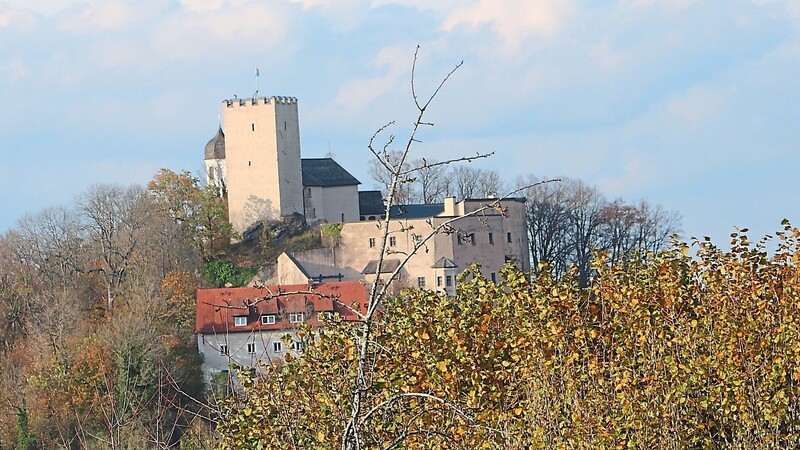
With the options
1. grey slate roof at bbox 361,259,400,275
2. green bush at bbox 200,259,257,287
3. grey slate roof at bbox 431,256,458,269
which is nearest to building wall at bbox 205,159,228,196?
green bush at bbox 200,259,257,287

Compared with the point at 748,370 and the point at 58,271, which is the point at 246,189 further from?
the point at 748,370

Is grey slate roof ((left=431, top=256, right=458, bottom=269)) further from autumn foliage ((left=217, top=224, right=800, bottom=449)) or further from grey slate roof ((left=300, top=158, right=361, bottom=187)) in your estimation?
autumn foliage ((left=217, top=224, right=800, bottom=449))

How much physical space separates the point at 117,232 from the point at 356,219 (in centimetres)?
874

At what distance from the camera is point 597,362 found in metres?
12.5

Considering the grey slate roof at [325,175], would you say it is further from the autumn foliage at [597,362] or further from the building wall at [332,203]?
Result: the autumn foliage at [597,362]

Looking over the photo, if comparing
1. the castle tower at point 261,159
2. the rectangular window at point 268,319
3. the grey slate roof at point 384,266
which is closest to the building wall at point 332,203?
the castle tower at point 261,159

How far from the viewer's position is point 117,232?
48.7 m

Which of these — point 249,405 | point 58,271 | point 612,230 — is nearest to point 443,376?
point 249,405

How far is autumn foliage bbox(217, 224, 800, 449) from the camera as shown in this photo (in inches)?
416

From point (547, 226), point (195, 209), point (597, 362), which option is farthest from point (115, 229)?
point (597, 362)

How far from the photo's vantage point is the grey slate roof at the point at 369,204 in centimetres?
5297

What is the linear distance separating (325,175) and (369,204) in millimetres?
2270

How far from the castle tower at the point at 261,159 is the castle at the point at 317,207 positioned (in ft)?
0.12

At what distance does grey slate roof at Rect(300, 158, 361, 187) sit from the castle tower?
79 cm
